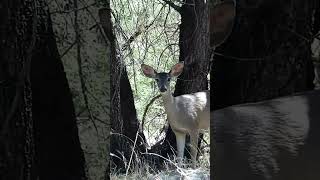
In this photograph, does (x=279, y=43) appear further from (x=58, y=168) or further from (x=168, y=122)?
(x=168, y=122)

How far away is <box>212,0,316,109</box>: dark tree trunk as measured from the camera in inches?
62.3

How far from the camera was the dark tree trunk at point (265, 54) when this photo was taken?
158 cm

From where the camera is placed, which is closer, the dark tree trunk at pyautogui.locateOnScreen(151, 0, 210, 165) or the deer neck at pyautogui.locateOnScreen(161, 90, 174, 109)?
the dark tree trunk at pyautogui.locateOnScreen(151, 0, 210, 165)

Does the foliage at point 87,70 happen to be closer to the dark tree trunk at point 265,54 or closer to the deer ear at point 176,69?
the dark tree trunk at point 265,54

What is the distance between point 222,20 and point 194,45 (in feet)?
9.19

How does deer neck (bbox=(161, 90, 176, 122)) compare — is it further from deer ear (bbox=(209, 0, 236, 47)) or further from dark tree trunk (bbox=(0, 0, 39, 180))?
deer ear (bbox=(209, 0, 236, 47))

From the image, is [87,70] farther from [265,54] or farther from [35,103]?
[265,54]

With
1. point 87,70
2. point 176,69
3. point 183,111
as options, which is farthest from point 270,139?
point 183,111

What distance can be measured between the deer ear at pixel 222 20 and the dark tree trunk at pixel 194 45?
8.11ft

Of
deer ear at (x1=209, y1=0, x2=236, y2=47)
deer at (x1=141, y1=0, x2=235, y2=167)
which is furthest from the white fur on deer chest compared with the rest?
deer ear at (x1=209, y1=0, x2=236, y2=47)

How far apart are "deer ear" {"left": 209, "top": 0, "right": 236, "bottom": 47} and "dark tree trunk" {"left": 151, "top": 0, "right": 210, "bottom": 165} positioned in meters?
2.47

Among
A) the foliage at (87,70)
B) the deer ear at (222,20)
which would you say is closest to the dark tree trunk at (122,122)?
the foliage at (87,70)

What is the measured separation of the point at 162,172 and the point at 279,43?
2.66 meters

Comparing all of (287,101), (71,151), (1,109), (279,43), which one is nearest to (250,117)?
(287,101)
